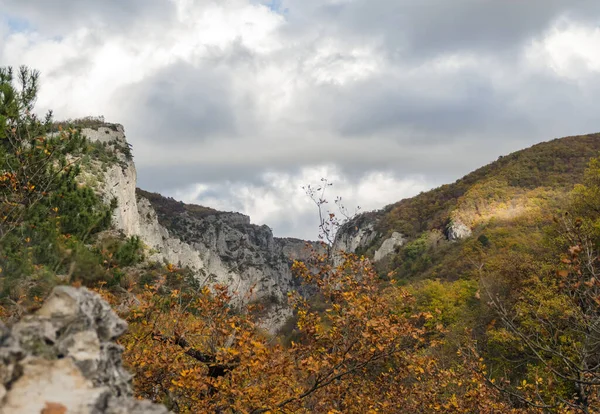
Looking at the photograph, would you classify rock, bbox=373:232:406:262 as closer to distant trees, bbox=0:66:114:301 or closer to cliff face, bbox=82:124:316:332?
cliff face, bbox=82:124:316:332

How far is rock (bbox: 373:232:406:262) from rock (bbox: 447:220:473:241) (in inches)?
961

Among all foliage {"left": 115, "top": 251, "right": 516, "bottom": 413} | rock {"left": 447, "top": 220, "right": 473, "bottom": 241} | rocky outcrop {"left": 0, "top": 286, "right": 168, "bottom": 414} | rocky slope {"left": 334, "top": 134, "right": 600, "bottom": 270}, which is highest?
rocky slope {"left": 334, "top": 134, "right": 600, "bottom": 270}

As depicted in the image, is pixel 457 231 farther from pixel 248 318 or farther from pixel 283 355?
pixel 283 355

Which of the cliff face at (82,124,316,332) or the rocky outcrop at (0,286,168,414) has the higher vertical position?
the cliff face at (82,124,316,332)

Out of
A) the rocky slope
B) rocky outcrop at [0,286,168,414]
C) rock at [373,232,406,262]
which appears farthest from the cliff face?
rocky outcrop at [0,286,168,414]

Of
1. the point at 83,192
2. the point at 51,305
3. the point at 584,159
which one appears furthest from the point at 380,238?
the point at 51,305

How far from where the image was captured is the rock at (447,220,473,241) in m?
100

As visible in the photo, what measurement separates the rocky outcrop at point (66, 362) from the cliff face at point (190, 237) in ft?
204

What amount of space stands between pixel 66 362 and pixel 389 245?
434ft

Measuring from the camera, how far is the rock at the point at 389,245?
130 metres

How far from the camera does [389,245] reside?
132 metres

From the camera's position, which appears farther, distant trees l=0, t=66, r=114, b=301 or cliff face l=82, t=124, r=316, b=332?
cliff face l=82, t=124, r=316, b=332

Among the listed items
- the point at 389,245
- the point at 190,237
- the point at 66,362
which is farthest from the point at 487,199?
the point at 66,362

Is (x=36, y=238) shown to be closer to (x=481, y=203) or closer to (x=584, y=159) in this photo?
(x=481, y=203)
